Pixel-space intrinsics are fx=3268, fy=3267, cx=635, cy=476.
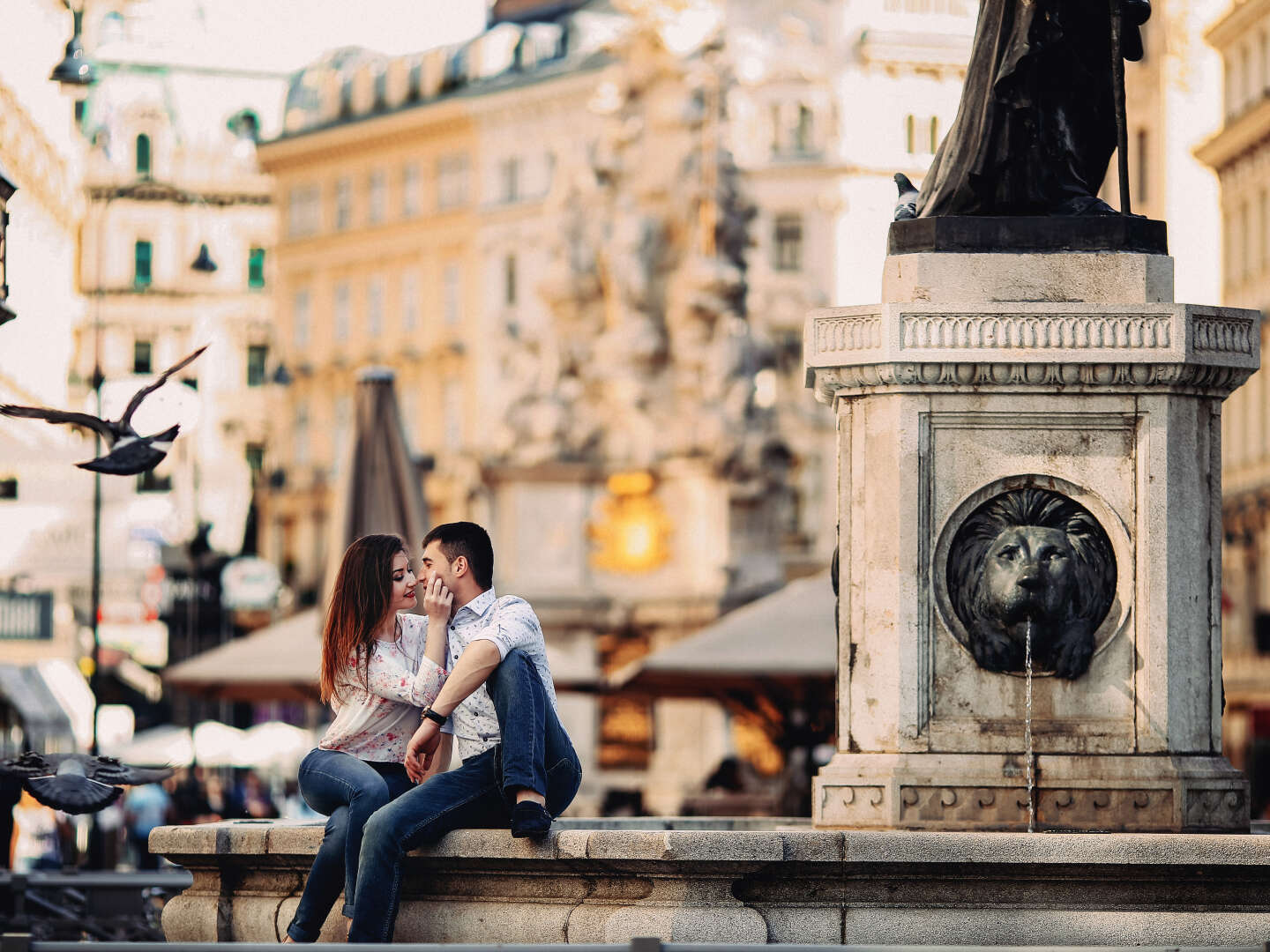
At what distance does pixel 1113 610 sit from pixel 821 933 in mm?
1987

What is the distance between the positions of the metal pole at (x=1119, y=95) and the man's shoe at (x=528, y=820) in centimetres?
348

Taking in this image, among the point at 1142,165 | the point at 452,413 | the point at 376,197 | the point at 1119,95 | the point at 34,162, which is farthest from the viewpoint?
the point at 376,197

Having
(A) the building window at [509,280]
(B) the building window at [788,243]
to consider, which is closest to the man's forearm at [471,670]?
(B) the building window at [788,243]

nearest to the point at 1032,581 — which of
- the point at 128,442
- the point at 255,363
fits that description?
the point at 128,442

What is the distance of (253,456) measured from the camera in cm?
11488

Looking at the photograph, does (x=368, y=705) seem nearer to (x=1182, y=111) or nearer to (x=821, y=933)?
(x=821, y=933)

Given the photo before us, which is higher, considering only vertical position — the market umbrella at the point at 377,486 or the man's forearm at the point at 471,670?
the market umbrella at the point at 377,486

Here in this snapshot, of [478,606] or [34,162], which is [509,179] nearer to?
[34,162]

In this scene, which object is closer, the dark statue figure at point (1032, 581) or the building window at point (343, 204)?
the dark statue figure at point (1032, 581)

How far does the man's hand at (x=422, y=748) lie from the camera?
1042 centimetres

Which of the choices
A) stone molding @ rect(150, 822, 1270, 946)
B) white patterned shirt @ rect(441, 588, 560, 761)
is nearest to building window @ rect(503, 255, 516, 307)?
white patterned shirt @ rect(441, 588, 560, 761)

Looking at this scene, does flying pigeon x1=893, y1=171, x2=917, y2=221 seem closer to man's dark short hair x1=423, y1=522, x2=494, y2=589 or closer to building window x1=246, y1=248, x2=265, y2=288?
man's dark short hair x1=423, y1=522, x2=494, y2=589

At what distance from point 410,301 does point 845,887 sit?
301 feet

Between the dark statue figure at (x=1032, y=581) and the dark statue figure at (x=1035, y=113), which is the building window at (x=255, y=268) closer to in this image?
the dark statue figure at (x=1035, y=113)
